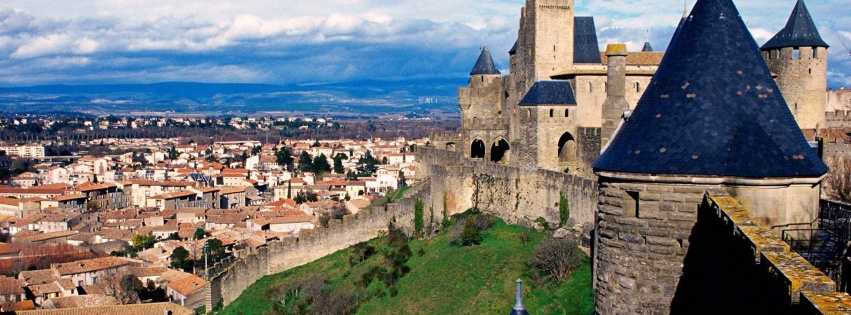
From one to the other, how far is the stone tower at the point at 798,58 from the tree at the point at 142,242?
46.1m

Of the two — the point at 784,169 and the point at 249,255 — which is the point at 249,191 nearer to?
the point at 249,255

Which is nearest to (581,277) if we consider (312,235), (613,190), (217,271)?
(613,190)

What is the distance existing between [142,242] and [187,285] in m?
19.5

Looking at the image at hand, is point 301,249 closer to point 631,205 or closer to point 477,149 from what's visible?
point 477,149

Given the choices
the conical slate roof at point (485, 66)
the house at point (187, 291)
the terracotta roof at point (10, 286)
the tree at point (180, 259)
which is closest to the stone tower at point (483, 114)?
the conical slate roof at point (485, 66)

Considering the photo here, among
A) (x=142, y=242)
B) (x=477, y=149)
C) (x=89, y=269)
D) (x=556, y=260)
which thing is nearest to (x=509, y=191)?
(x=477, y=149)

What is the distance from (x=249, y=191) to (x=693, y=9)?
3472 inches

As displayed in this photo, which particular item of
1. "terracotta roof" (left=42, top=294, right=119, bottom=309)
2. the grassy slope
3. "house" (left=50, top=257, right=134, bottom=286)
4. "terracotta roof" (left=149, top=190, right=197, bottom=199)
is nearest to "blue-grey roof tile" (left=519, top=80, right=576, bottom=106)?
the grassy slope

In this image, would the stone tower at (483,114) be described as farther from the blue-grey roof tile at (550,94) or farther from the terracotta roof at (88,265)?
the terracotta roof at (88,265)

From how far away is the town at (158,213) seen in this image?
45406mm

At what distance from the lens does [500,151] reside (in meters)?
31.5

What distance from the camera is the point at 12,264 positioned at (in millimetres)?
52750

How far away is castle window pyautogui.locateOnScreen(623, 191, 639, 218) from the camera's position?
7113mm

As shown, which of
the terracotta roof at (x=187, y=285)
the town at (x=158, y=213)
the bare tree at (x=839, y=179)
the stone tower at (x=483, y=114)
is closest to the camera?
the bare tree at (x=839, y=179)
